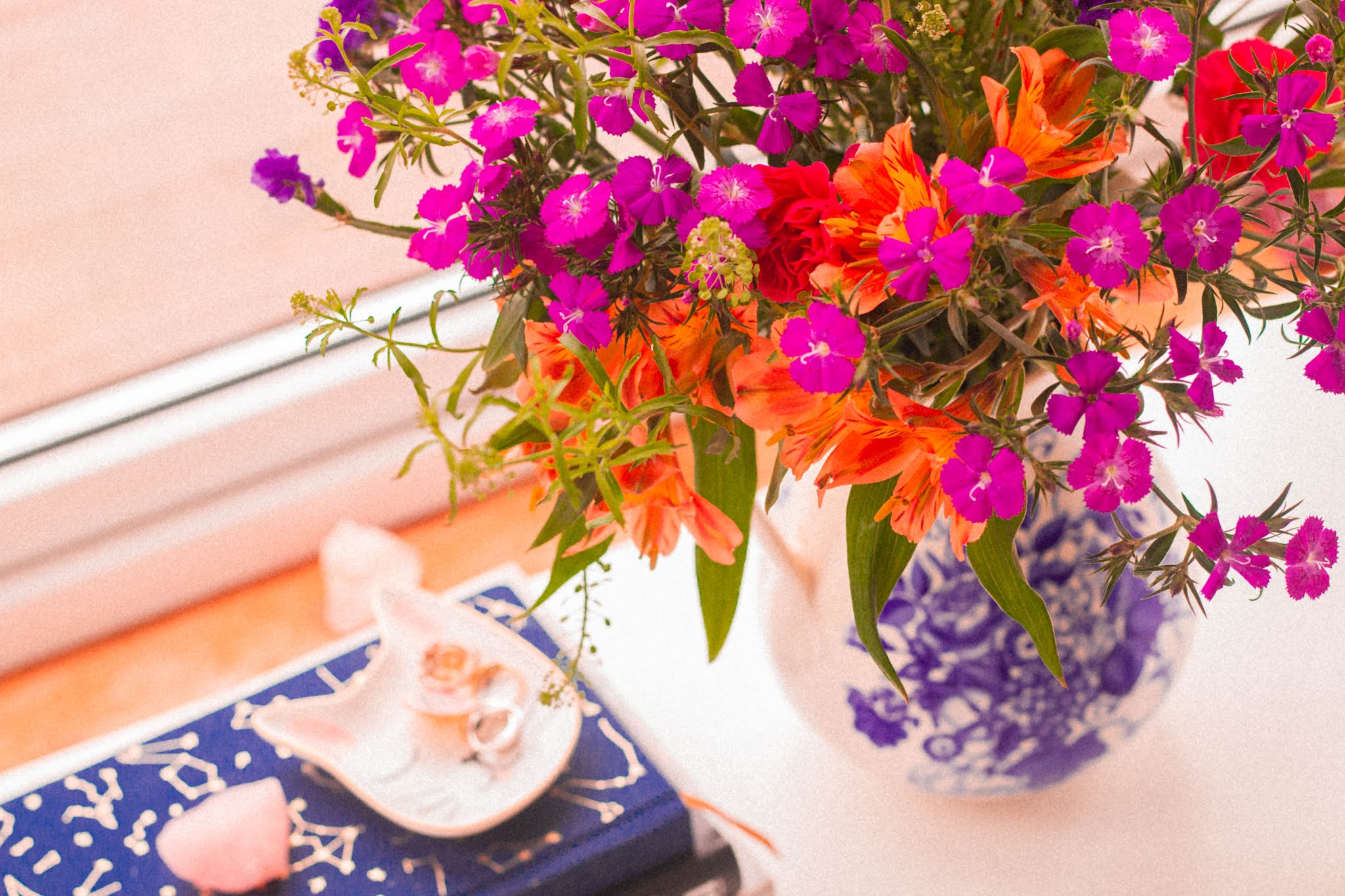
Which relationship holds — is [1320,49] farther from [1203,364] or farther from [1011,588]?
[1011,588]

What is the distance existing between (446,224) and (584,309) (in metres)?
0.06

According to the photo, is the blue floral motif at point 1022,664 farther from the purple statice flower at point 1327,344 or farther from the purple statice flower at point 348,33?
the purple statice flower at point 348,33

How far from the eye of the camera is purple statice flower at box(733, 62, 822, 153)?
384 millimetres

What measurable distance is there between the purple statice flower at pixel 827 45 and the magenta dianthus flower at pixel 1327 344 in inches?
6.4

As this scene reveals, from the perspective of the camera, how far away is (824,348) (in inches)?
13.6

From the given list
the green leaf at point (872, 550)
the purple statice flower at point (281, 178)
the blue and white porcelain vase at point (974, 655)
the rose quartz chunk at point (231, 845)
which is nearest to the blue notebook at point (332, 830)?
the rose quartz chunk at point (231, 845)

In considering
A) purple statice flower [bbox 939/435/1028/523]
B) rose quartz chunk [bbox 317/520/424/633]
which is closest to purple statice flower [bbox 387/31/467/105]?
purple statice flower [bbox 939/435/1028/523]

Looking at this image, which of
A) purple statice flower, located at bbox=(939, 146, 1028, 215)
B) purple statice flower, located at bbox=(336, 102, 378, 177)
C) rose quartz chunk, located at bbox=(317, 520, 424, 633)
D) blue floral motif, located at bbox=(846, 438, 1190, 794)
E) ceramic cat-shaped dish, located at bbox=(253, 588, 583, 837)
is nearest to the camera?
purple statice flower, located at bbox=(939, 146, 1028, 215)

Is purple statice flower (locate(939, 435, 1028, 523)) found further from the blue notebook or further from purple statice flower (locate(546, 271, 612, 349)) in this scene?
the blue notebook

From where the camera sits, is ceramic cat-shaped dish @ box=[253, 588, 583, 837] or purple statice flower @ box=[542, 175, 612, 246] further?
ceramic cat-shaped dish @ box=[253, 588, 583, 837]

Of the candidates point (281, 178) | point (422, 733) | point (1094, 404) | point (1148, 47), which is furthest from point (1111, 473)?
point (422, 733)

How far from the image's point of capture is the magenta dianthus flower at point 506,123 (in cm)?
38

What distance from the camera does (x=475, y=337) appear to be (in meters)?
1.02

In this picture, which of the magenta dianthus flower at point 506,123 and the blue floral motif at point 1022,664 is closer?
the magenta dianthus flower at point 506,123
